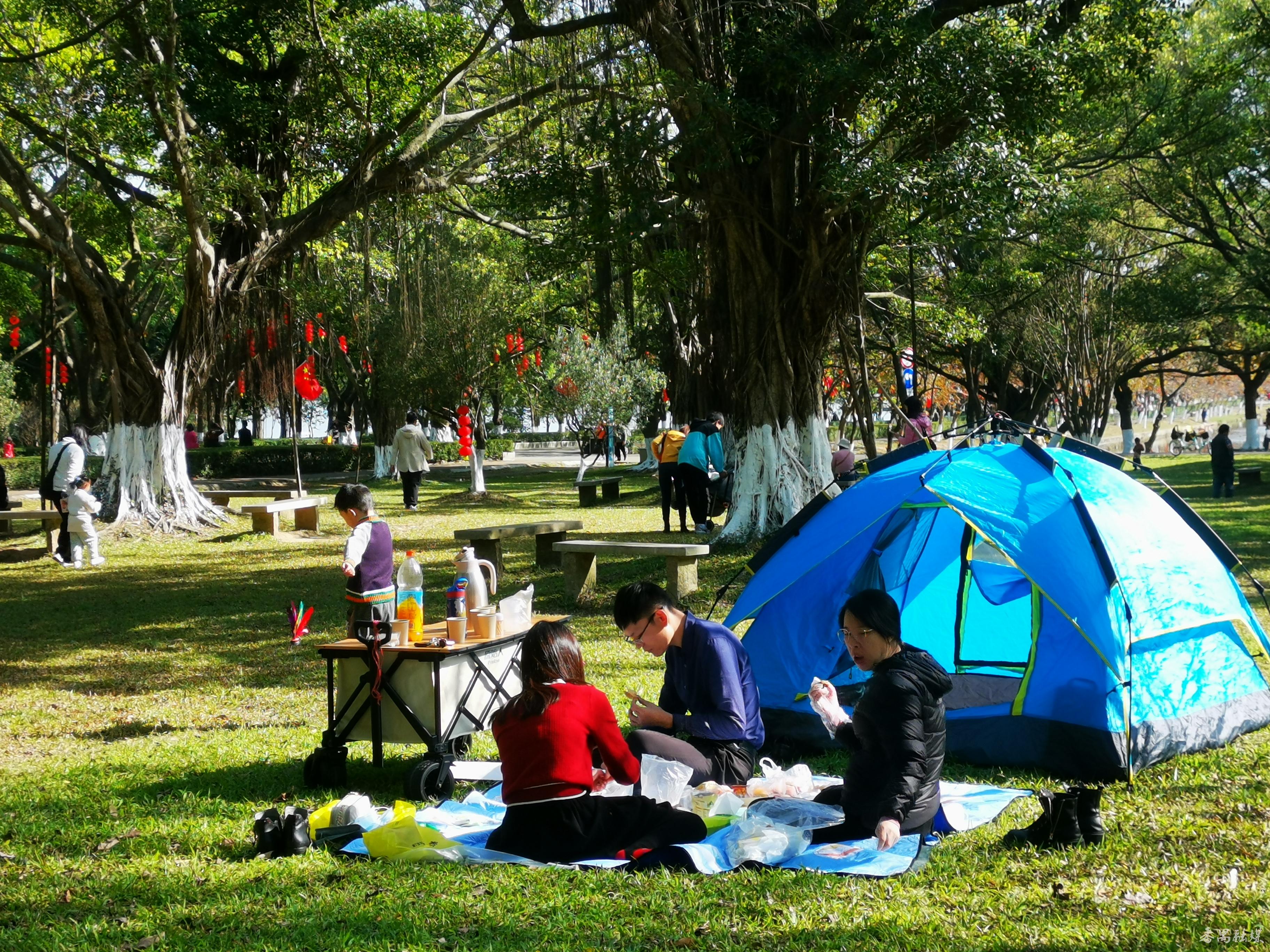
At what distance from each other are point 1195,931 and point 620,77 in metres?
8.40

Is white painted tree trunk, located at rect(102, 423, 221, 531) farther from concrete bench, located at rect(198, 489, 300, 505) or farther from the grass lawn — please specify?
the grass lawn

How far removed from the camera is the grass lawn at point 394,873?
12.1ft

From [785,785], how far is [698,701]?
531mm

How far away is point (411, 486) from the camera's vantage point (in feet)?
67.1

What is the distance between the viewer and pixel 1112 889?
3959mm

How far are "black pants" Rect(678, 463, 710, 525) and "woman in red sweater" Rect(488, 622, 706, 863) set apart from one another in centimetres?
1012

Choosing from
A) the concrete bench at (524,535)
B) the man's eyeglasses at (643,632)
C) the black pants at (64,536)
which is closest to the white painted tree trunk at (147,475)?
the black pants at (64,536)

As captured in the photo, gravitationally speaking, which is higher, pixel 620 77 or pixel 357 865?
pixel 620 77

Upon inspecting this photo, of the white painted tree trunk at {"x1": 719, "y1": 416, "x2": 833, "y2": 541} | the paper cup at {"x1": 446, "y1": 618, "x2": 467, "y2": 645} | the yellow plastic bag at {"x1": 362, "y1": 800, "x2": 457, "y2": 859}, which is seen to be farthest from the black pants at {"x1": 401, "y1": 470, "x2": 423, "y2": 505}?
the yellow plastic bag at {"x1": 362, "y1": 800, "x2": 457, "y2": 859}

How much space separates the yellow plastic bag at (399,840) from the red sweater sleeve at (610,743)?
0.72m

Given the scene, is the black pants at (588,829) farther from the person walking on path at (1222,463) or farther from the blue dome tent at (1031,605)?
the person walking on path at (1222,463)

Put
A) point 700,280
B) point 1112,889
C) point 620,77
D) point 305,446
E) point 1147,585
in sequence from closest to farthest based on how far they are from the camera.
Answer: point 1112,889 → point 1147,585 → point 620,77 → point 700,280 → point 305,446

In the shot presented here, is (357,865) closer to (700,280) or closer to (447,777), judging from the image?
(447,777)

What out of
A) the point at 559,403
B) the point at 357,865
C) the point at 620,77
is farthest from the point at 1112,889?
the point at 559,403
